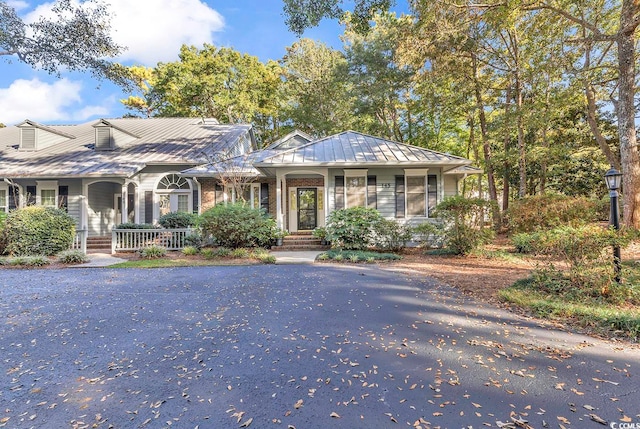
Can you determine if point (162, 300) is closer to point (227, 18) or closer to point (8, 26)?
point (8, 26)

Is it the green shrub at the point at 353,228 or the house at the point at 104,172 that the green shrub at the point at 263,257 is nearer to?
the green shrub at the point at 353,228

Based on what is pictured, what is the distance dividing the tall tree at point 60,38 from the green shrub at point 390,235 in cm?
1211

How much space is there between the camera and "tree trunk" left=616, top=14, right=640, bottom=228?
8.59 meters

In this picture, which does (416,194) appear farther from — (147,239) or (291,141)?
(147,239)

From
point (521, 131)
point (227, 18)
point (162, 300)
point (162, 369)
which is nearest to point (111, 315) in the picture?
point (162, 300)

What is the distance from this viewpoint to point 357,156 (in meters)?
11.8

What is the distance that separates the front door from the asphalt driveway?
9.11 meters

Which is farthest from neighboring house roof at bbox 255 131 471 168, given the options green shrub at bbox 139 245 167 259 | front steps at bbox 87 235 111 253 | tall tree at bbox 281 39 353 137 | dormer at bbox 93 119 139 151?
tall tree at bbox 281 39 353 137

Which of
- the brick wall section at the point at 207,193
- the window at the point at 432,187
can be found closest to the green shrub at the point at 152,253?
the brick wall section at the point at 207,193

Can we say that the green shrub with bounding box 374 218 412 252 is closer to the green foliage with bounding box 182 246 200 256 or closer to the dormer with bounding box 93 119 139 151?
the green foliage with bounding box 182 246 200 256

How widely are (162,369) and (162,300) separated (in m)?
2.59

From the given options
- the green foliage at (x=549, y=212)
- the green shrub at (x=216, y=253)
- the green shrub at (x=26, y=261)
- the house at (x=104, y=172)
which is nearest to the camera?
the green shrub at (x=26, y=261)

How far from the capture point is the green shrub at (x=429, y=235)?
10.5 meters

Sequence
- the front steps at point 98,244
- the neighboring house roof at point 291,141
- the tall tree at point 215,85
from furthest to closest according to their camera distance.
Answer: the tall tree at point 215,85, the neighboring house roof at point 291,141, the front steps at point 98,244
